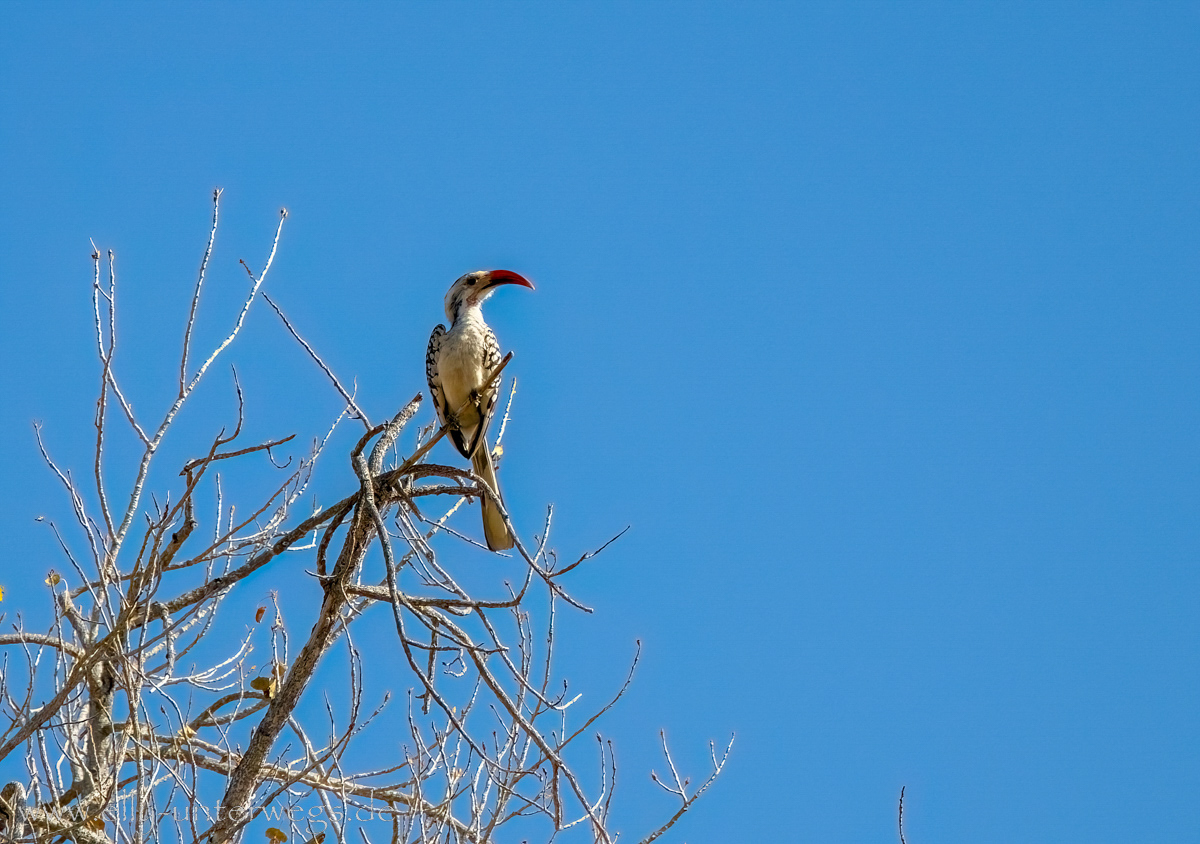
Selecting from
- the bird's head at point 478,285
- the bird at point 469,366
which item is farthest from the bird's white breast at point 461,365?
the bird's head at point 478,285

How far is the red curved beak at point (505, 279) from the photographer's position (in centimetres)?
543

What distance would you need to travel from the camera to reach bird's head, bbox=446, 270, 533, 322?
543 centimetres

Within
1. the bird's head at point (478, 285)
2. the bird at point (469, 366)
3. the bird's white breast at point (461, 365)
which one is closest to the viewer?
the bird at point (469, 366)

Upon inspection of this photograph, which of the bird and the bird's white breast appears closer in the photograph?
the bird

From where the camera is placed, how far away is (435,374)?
5195mm

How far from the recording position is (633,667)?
3.99 m

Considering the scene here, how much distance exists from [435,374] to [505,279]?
1.83 ft

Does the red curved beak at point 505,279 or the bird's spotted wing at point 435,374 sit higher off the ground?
the red curved beak at point 505,279

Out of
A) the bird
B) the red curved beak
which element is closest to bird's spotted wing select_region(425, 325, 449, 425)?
the bird

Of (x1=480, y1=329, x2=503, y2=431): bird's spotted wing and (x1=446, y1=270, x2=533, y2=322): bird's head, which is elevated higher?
(x1=446, y1=270, x2=533, y2=322): bird's head

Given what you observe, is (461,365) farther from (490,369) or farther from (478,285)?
(478,285)

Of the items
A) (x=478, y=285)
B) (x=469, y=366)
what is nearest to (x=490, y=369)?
(x=469, y=366)

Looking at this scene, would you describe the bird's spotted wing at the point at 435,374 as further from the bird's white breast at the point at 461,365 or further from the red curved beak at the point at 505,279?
the red curved beak at the point at 505,279

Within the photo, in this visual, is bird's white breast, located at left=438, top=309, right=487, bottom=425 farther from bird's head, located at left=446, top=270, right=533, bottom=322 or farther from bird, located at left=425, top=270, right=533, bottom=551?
bird's head, located at left=446, top=270, right=533, bottom=322
